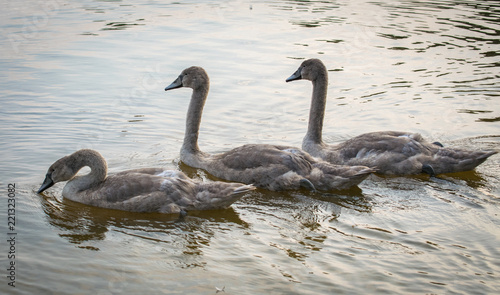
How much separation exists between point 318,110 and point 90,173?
14.5 ft

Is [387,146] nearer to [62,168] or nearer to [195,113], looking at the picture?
[195,113]

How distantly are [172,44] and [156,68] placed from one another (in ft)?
10.0

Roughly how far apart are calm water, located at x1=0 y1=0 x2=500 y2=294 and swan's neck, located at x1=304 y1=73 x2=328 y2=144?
90 centimetres

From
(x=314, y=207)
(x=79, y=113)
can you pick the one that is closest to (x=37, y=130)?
(x=79, y=113)

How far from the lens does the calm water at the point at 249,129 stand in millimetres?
7109

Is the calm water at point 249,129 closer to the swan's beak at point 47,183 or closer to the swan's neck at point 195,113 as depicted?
the swan's beak at point 47,183

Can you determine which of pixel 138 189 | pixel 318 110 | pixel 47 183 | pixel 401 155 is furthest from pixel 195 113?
pixel 401 155

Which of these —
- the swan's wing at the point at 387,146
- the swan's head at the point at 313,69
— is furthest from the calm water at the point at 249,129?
the swan's head at the point at 313,69

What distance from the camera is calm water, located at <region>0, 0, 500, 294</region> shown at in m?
7.11

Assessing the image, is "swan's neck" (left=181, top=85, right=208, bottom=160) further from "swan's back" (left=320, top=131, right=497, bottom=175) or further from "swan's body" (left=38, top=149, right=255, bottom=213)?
"swan's back" (left=320, top=131, right=497, bottom=175)

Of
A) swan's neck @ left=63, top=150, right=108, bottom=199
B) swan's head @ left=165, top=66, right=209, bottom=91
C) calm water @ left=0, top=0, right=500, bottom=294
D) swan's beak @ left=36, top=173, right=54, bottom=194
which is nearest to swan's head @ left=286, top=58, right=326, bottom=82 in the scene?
calm water @ left=0, top=0, right=500, bottom=294

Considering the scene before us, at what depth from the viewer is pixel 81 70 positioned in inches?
653

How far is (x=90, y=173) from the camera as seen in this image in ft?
29.5

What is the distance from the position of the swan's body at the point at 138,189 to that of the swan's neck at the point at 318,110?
3.03 meters
